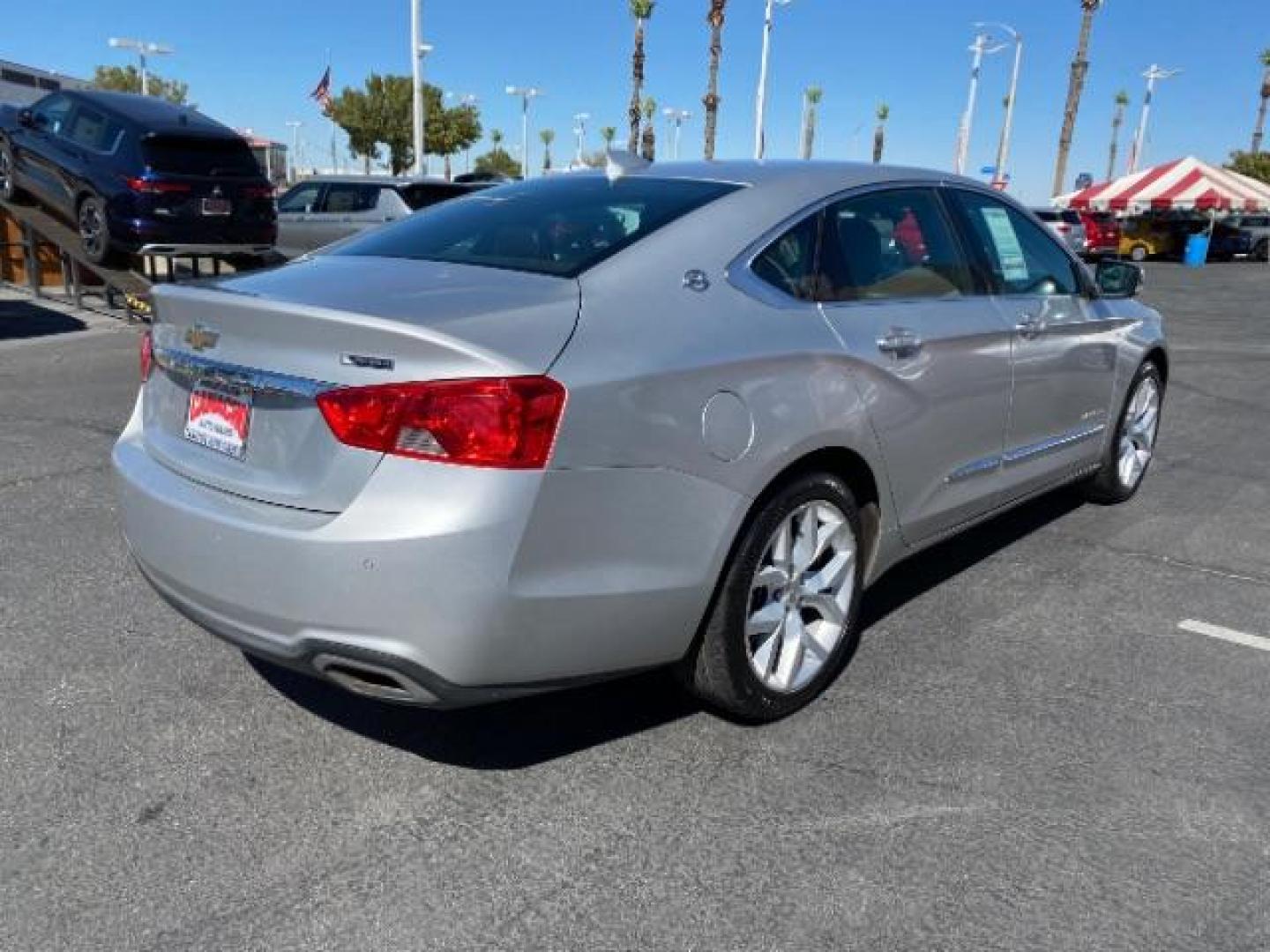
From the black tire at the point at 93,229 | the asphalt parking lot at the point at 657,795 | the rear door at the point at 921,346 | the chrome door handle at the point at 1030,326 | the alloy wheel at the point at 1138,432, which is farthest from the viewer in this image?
the black tire at the point at 93,229

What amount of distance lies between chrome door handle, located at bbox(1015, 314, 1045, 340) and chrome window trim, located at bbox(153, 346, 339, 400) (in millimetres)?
2753

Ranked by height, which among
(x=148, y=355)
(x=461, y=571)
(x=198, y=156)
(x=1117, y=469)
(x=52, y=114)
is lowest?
(x=1117, y=469)

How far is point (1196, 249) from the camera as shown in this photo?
3691cm

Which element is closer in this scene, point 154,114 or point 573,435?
point 573,435

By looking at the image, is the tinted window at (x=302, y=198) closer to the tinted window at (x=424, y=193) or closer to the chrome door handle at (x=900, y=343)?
the tinted window at (x=424, y=193)

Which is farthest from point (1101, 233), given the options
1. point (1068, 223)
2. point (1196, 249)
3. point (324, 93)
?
point (324, 93)

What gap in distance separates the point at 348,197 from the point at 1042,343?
10.6 m

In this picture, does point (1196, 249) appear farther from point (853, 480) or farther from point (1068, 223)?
point (853, 480)

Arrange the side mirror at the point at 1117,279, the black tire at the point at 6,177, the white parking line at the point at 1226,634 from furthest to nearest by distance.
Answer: the black tire at the point at 6,177 < the side mirror at the point at 1117,279 < the white parking line at the point at 1226,634

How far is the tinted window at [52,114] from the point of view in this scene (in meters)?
11.0

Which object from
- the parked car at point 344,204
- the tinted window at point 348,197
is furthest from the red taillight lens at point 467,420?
the tinted window at point 348,197

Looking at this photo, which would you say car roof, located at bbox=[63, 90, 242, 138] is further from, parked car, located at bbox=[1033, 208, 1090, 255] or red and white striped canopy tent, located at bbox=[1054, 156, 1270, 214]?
red and white striped canopy tent, located at bbox=[1054, 156, 1270, 214]

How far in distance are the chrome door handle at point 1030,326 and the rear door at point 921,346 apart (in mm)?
133

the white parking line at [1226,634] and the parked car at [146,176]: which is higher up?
the parked car at [146,176]
